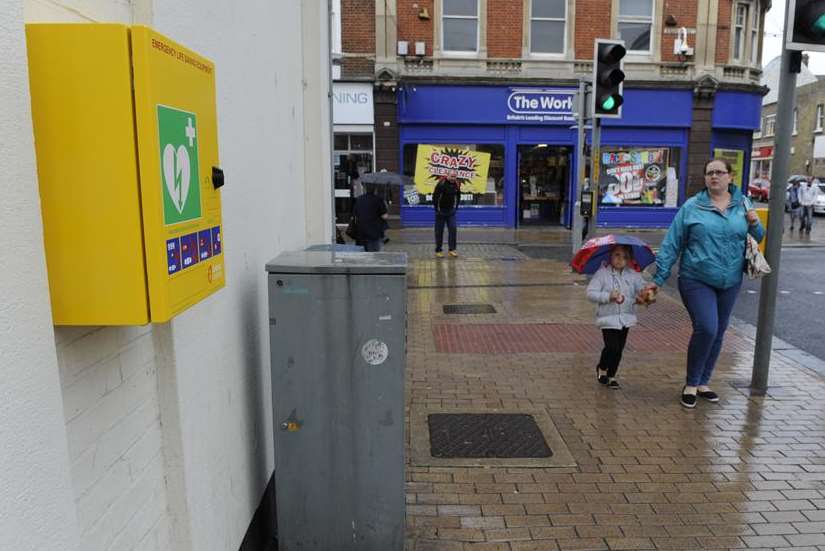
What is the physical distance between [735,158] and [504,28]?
338 inches

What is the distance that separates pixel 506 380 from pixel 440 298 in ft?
12.7

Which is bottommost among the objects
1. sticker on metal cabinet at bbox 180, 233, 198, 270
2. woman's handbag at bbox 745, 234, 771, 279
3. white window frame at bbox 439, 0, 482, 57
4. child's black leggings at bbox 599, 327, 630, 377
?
child's black leggings at bbox 599, 327, 630, 377

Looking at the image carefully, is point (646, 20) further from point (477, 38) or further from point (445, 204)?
point (445, 204)

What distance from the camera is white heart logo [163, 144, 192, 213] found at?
5.86 feet

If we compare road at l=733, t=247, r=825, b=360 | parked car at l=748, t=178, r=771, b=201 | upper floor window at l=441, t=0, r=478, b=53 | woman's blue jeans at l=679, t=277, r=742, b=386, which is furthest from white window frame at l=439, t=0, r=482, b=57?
parked car at l=748, t=178, r=771, b=201

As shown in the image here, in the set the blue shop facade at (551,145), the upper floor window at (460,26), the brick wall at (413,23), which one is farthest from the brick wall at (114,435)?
the upper floor window at (460,26)

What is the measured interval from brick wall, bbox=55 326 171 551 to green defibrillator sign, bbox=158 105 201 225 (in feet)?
1.32

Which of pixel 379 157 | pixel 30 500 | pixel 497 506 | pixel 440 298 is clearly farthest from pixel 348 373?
pixel 379 157

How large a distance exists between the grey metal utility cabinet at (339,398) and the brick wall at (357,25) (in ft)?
55.5

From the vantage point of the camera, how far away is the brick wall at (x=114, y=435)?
68.6 inches

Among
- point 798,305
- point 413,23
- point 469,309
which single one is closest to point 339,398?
point 469,309

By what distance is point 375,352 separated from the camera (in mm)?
3004

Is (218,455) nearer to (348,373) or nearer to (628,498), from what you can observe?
(348,373)

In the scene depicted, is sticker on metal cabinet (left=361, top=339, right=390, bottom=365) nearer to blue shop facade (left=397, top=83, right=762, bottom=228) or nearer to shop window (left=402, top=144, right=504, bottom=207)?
shop window (left=402, top=144, right=504, bottom=207)
